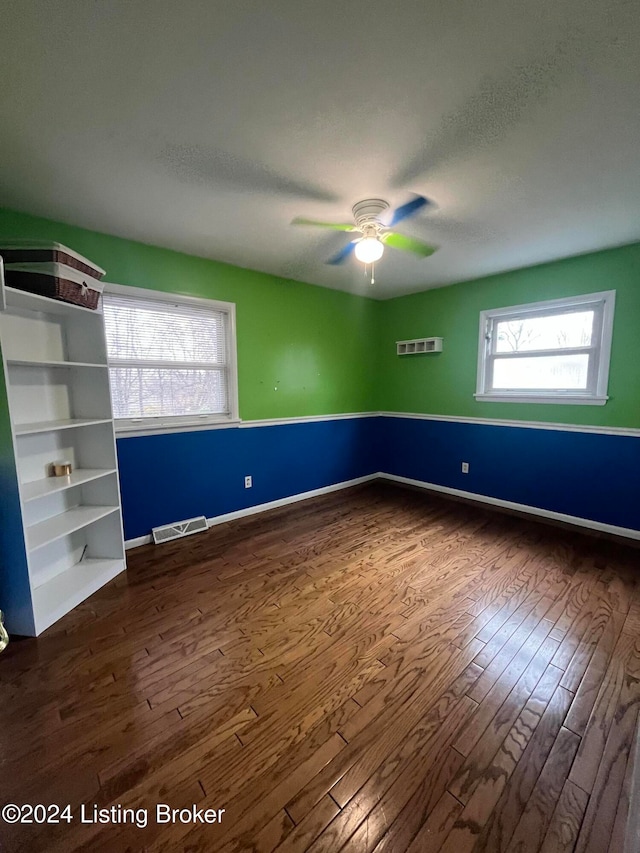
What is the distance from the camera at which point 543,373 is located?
3.34 meters

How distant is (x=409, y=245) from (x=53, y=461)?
9.90 feet

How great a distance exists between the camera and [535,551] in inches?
106

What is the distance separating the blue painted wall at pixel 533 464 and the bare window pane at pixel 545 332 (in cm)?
82

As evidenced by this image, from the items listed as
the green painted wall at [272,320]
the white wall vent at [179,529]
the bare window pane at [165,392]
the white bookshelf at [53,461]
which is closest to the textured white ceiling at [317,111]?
the green painted wall at [272,320]

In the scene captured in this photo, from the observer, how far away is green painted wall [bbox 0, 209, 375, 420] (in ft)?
8.34

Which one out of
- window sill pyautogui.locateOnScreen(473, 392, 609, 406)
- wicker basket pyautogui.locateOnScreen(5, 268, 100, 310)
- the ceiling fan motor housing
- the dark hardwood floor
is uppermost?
the ceiling fan motor housing

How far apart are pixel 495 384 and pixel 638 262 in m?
1.43

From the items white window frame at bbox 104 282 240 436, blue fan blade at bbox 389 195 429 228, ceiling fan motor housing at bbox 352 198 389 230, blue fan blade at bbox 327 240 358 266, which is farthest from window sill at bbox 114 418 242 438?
blue fan blade at bbox 389 195 429 228

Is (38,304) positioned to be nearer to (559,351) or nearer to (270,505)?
(270,505)

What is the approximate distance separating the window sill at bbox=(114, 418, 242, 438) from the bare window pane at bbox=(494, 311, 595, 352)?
113 inches

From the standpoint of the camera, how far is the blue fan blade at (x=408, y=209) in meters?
2.04

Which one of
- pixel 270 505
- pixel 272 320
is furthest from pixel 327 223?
pixel 270 505

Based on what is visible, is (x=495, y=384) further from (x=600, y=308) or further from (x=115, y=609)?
(x=115, y=609)

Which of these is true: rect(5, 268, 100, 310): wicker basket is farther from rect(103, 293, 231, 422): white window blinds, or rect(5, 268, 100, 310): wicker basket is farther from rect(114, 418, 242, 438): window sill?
rect(114, 418, 242, 438): window sill
